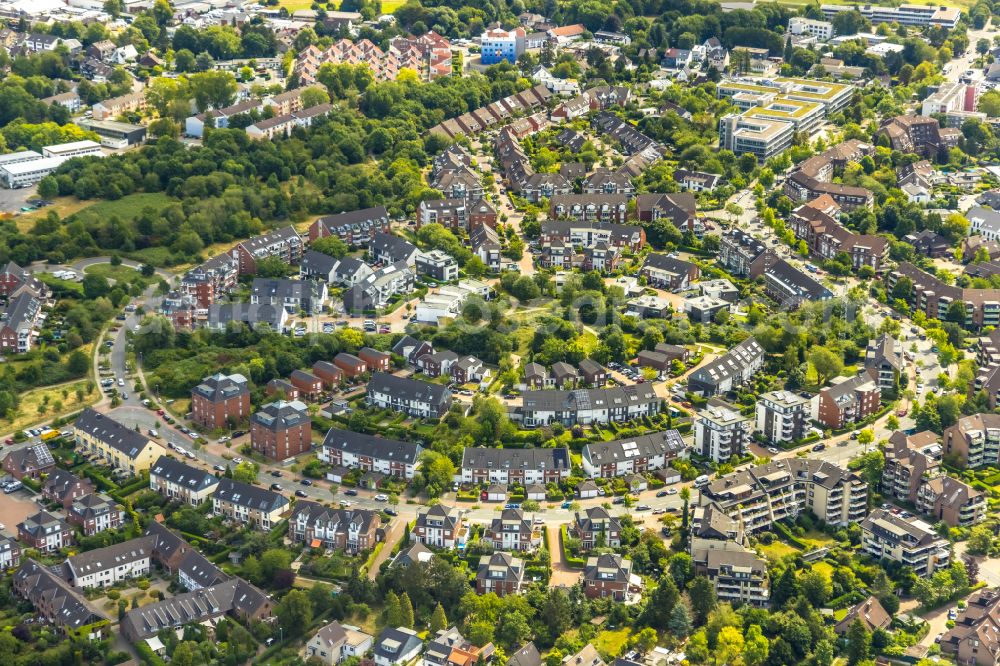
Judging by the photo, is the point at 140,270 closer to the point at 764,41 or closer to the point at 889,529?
the point at 889,529

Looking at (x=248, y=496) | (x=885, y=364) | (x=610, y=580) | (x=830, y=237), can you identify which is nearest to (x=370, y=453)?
(x=248, y=496)

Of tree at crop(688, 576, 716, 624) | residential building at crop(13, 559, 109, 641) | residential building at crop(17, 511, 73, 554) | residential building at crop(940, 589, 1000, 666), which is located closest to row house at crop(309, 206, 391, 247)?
residential building at crop(17, 511, 73, 554)

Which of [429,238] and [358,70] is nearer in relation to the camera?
[429,238]

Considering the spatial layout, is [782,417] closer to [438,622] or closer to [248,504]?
[438,622]

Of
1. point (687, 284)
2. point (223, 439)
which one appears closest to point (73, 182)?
point (223, 439)

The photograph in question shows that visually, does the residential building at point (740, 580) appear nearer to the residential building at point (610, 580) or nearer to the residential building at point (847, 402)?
the residential building at point (610, 580)

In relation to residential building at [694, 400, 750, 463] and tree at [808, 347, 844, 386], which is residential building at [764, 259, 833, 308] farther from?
residential building at [694, 400, 750, 463]
